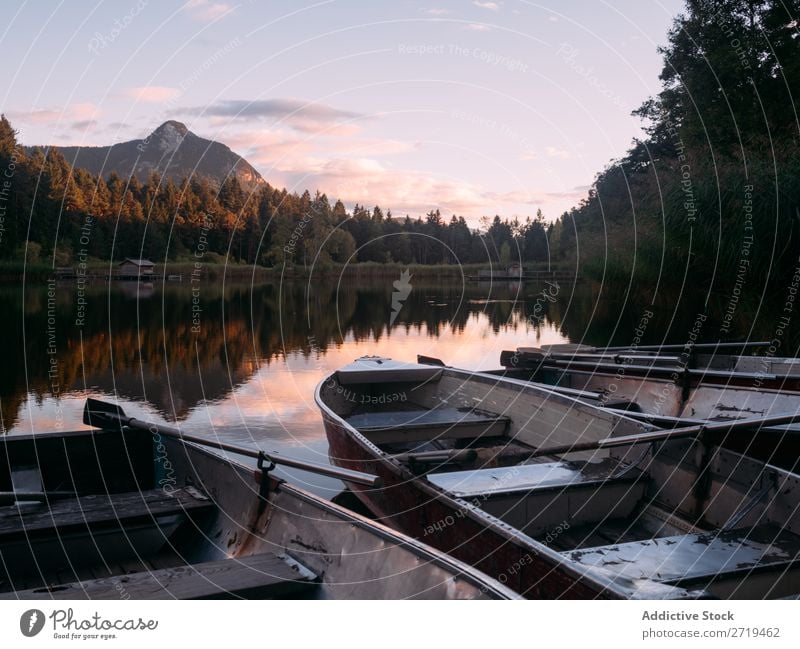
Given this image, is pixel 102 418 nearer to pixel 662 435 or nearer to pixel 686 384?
pixel 662 435

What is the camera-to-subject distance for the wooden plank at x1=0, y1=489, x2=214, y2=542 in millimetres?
4820

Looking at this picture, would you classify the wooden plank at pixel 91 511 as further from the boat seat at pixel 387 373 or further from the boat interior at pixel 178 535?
the boat seat at pixel 387 373

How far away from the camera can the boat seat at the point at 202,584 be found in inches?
149

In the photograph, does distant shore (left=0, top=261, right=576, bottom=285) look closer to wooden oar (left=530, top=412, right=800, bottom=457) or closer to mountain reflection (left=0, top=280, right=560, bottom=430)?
mountain reflection (left=0, top=280, right=560, bottom=430)

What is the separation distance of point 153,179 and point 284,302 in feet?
97.6

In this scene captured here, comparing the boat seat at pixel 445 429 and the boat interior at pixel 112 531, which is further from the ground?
the boat seat at pixel 445 429

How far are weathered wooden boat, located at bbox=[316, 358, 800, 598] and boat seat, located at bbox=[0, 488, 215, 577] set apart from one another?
1.80m

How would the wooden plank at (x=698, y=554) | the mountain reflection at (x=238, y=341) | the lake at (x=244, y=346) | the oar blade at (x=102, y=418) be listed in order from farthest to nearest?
the mountain reflection at (x=238, y=341), the lake at (x=244, y=346), the oar blade at (x=102, y=418), the wooden plank at (x=698, y=554)

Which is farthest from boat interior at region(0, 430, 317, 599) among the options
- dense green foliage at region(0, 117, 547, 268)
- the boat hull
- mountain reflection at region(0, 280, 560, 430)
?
dense green foliage at region(0, 117, 547, 268)

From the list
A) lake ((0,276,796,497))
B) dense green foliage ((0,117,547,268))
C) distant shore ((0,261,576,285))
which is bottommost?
lake ((0,276,796,497))

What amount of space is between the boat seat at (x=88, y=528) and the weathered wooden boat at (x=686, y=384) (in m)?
4.16

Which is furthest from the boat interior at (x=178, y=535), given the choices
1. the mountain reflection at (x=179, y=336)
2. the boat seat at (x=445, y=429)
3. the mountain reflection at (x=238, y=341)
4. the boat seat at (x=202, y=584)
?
the mountain reflection at (x=179, y=336)

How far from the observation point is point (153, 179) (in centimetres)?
6512

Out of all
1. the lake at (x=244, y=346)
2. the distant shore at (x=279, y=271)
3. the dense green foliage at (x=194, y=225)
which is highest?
the dense green foliage at (x=194, y=225)
